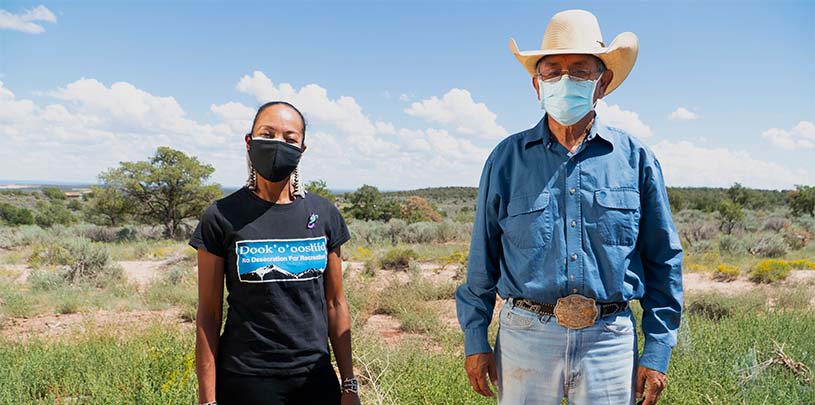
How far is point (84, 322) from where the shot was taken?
7445mm

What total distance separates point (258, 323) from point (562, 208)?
1.37m

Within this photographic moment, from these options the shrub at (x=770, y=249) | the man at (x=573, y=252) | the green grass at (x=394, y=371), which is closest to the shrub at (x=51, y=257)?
the green grass at (x=394, y=371)

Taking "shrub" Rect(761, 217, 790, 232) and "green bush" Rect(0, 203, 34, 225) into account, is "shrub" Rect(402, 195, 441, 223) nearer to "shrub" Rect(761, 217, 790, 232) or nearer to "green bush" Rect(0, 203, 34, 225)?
"shrub" Rect(761, 217, 790, 232)

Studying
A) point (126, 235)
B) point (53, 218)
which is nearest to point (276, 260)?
point (126, 235)

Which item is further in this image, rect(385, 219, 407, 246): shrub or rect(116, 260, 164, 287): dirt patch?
rect(385, 219, 407, 246): shrub

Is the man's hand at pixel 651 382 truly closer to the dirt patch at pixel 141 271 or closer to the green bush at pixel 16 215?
the dirt patch at pixel 141 271

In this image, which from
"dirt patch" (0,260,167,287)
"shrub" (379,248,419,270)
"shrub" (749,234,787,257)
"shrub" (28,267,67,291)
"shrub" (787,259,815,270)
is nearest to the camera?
"shrub" (28,267,67,291)

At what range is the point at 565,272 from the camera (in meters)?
2.18

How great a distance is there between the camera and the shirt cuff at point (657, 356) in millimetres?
2201

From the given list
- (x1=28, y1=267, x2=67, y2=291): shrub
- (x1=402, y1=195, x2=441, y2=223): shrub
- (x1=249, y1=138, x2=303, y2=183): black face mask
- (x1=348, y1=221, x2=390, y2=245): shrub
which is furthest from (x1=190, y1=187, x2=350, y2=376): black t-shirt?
(x1=402, y1=195, x2=441, y2=223): shrub

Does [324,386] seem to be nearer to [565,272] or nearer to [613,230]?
[565,272]

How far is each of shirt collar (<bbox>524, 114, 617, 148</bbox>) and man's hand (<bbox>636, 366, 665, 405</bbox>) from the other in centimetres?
96

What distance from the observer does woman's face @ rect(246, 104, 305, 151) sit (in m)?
2.39

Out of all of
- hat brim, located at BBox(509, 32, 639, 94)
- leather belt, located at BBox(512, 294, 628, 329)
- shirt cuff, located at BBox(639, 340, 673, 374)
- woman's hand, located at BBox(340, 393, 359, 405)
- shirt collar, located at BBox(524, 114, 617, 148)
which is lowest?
woman's hand, located at BBox(340, 393, 359, 405)
